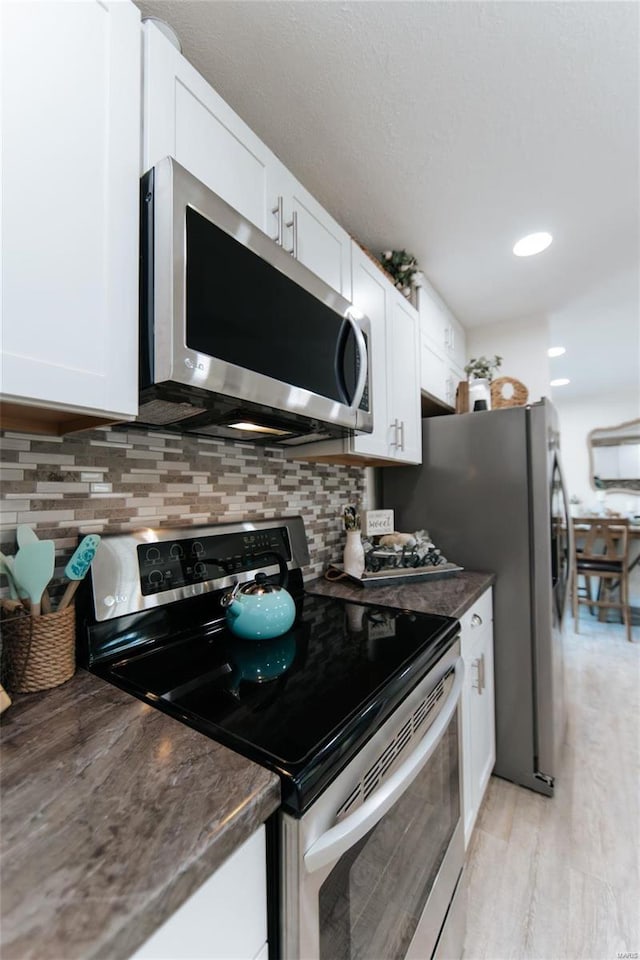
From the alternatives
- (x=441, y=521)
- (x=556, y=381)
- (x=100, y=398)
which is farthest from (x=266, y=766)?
(x=556, y=381)

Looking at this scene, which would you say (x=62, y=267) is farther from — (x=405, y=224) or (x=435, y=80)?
(x=405, y=224)

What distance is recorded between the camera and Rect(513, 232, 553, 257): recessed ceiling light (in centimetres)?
196

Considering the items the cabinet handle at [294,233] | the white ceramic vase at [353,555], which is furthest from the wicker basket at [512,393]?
the cabinet handle at [294,233]

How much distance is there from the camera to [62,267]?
2.08 feet

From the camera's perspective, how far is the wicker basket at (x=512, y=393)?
2557 millimetres

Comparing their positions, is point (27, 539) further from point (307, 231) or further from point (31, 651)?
point (307, 231)

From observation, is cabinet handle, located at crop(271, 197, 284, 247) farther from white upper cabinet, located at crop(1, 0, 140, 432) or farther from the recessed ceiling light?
the recessed ceiling light

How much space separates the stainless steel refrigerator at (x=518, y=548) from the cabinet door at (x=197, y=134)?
136 cm

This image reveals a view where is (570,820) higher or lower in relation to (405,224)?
lower

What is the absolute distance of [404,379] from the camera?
187cm

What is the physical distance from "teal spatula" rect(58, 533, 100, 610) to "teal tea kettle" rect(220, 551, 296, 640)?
33 centimetres

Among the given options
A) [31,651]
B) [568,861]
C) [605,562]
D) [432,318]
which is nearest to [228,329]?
[31,651]

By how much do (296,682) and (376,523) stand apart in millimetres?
1130

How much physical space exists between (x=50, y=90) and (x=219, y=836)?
3.46ft
